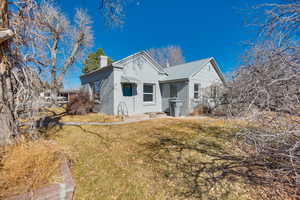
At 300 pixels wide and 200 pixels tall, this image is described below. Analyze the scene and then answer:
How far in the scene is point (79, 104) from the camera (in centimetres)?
1004

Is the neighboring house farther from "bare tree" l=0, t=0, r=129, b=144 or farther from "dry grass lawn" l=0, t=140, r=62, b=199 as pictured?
"dry grass lawn" l=0, t=140, r=62, b=199

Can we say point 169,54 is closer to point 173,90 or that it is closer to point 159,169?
point 173,90

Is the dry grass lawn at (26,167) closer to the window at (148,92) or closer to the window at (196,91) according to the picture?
the window at (148,92)

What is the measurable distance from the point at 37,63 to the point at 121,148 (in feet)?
11.2

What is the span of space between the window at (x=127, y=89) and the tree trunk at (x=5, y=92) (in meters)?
7.03

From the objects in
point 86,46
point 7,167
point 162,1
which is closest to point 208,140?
point 7,167

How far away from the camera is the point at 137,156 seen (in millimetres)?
3520

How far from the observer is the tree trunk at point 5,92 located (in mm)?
2750

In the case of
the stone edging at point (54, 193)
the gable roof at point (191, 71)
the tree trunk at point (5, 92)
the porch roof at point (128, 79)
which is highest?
the gable roof at point (191, 71)

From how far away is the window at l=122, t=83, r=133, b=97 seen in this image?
9882mm

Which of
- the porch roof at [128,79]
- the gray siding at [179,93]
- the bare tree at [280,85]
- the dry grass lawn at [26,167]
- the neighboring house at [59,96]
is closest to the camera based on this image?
the dry grass lawn at [26,167]

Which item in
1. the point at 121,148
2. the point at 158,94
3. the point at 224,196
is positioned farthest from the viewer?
the point at 158,94

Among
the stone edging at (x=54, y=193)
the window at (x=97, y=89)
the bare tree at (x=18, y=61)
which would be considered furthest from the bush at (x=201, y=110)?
the bare tree at (x=18, y=61)

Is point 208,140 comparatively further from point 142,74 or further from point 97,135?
point 142,74
